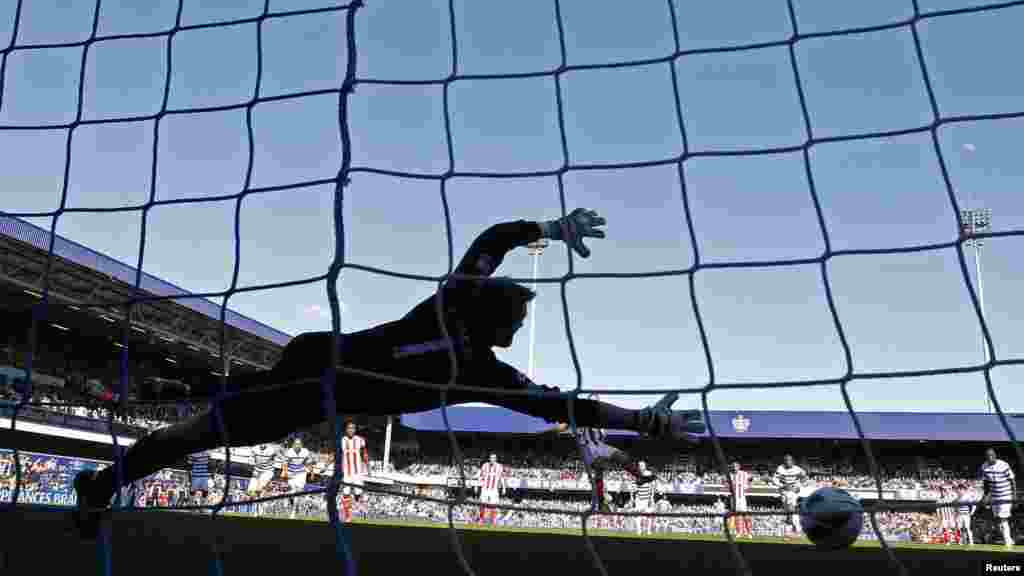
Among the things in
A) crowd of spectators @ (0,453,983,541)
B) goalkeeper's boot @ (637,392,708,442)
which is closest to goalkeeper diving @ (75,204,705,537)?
goalkeeper's boot @ (637,392,708,442)

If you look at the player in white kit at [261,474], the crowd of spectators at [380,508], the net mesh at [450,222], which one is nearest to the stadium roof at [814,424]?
the crowd of spectators at [380,508]

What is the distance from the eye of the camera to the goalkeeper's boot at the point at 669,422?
11.5ft

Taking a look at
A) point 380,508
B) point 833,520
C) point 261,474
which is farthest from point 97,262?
point 833,520

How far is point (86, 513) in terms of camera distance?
10.6ft

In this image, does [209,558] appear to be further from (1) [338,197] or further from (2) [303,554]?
(1) [338,197]

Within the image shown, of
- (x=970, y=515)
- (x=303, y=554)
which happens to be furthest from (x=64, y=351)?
(x=303, y=554)

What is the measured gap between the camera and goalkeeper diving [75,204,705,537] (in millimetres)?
3203

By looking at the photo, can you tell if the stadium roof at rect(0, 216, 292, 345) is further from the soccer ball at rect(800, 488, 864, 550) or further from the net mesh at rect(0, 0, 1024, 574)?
the soccer ball at rect(800, 488, 864, 550)

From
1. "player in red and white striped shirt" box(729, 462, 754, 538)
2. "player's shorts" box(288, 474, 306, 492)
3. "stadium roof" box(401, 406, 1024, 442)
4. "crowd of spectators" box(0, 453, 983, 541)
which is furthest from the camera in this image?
"stadium roof" box(401, 406, 1024, 442)

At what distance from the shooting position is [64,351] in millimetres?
21547

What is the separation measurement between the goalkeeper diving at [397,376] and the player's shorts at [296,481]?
11.9 meters

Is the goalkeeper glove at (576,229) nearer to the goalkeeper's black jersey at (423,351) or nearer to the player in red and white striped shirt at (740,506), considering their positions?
the goalkeeper's black jersey at (423,351)

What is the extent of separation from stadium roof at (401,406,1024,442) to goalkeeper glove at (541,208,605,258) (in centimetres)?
2005

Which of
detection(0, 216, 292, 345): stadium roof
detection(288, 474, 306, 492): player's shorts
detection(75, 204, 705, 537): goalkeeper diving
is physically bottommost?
detection(75, 204, 705, 537): goalkeeper diving
